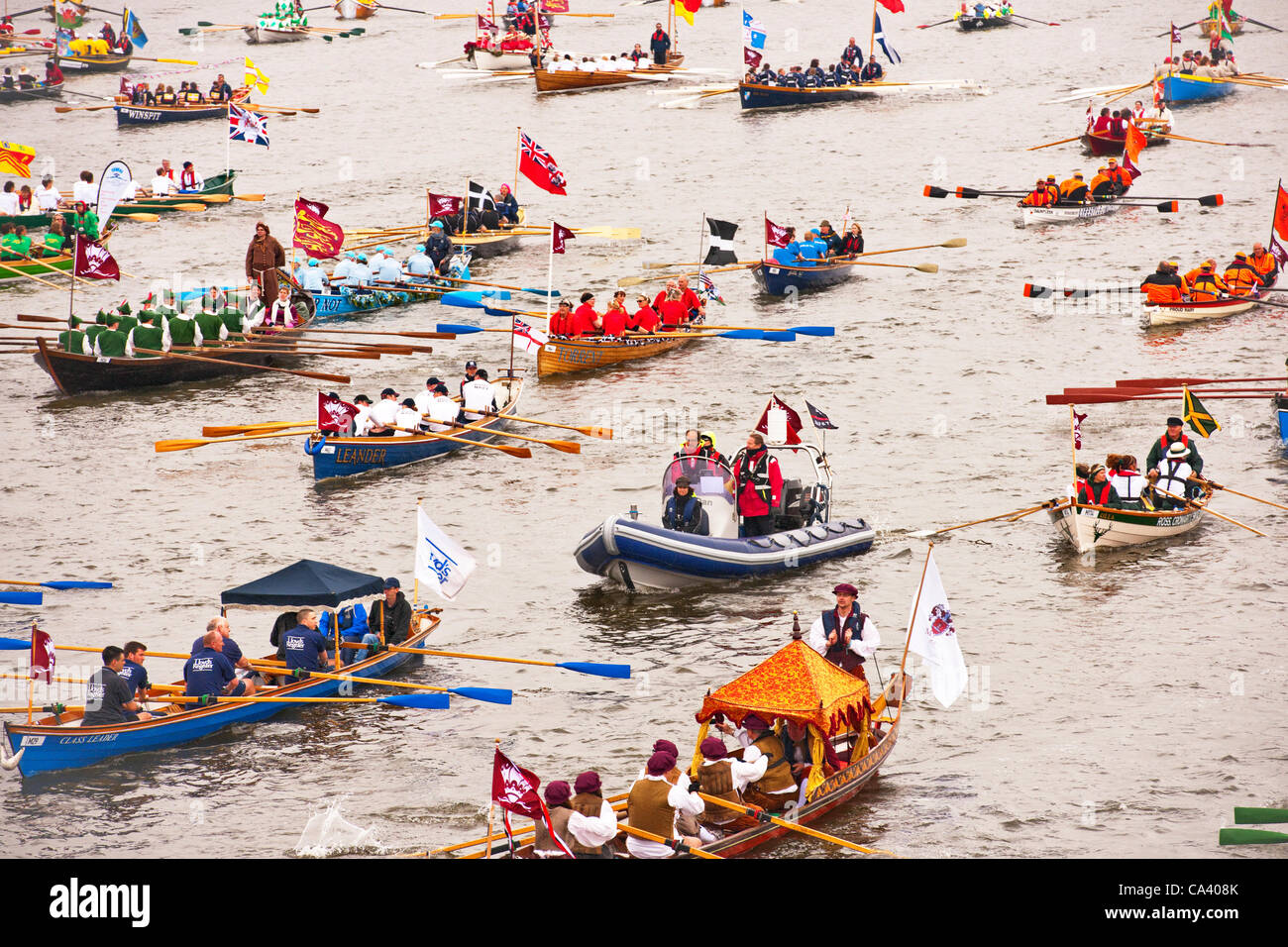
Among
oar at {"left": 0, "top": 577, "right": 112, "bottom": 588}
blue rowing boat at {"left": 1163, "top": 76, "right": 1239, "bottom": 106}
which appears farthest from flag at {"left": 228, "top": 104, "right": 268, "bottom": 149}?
blue rowing boat at {"left": 1163, "top": 76, "right": 1239, "bottom": 106}

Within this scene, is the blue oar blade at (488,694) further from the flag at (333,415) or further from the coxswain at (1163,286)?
the coxswain at (1163,286)

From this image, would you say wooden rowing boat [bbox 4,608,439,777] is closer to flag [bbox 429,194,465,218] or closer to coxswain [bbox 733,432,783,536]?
coxswain [bbox 733,432,783,536]

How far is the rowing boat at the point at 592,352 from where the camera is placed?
32.2 metres

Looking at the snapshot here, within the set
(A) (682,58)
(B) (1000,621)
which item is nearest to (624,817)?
(B) (1000,621)

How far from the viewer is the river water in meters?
16.3

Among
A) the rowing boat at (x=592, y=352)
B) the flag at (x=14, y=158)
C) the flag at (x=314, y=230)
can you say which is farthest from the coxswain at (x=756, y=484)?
the flag at (x=14, y=158)

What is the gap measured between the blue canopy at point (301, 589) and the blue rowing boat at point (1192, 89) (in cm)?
4418

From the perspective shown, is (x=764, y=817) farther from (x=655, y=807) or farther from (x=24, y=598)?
(x=24, y=598)

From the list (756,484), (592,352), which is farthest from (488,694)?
(592,352)

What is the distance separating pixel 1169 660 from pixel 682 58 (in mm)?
52608

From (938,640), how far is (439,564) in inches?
252

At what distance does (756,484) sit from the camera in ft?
72.7

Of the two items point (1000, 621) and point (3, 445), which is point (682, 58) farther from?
point (1000, 621)
